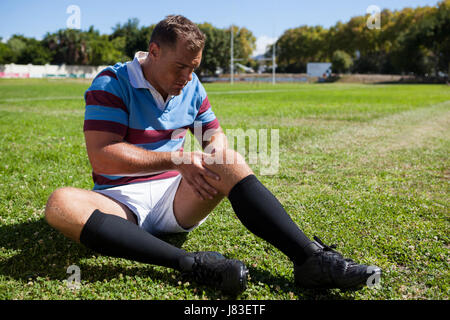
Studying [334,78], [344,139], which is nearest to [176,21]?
[344,139]

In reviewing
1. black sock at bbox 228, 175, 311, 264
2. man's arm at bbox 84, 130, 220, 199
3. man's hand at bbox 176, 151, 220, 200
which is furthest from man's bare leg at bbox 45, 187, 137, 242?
black sock at bbox 228, 175, 311, 264

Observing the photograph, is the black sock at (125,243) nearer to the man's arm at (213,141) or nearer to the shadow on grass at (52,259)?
the shadow on grass at (52,259)

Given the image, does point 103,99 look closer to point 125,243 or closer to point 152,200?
point 152,200

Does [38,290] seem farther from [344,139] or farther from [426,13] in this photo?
[426,13]

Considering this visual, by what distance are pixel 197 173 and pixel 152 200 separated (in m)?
0.60

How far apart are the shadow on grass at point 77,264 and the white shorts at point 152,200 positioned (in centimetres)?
30

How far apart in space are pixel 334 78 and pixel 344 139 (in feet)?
227

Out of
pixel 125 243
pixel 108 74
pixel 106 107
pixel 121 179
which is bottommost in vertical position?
pixel 125 243

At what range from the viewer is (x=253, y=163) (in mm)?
6352

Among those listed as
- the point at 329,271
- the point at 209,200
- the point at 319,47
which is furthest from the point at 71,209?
the point at 319,47

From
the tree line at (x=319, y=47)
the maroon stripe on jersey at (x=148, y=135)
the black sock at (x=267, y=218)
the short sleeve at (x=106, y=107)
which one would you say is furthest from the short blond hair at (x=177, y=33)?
the tree line at (x=319, y=47)

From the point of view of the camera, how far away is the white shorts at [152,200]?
2.77 meters

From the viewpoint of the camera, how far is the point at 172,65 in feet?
8.57
